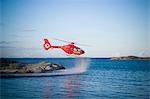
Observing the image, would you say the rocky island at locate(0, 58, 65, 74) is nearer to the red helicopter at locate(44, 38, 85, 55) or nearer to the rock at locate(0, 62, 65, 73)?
the rock at locate(0, 62, 65, 73)

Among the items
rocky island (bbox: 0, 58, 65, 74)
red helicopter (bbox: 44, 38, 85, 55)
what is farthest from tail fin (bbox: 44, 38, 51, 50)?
rocky island (bbox: 0, 58, 65, 74)

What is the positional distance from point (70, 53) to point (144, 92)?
1.63m

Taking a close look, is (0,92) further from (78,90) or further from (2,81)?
(78,90)

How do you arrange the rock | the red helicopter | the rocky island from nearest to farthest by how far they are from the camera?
the red helicopter
the rocky island
the rock

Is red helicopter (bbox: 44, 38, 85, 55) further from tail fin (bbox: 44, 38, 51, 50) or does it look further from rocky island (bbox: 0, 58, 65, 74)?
rocky island (bbox: 0, 58, 65, 74)

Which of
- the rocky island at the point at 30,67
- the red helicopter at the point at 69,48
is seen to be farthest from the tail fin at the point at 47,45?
the rocky island at the point at 30,67

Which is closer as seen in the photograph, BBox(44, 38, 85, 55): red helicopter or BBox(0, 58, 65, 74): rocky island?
BBox(44, 38, 85, 55): red helicopter

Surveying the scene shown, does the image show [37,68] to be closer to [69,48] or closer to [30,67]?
[30,67]

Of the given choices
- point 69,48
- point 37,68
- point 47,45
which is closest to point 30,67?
point 37,68

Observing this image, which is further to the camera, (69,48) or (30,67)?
(30,67)

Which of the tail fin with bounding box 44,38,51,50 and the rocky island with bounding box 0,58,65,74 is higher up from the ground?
the tail fin with bounding box 44,38,51,50

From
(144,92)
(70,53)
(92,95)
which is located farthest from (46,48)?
(144,92)

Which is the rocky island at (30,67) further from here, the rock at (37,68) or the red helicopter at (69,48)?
the red helicopter at (69,48)

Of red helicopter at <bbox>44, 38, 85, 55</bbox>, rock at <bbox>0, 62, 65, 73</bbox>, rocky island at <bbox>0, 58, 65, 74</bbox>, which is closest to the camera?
red helicopter at <bbox>44, 38, 85, 55</bbox>
